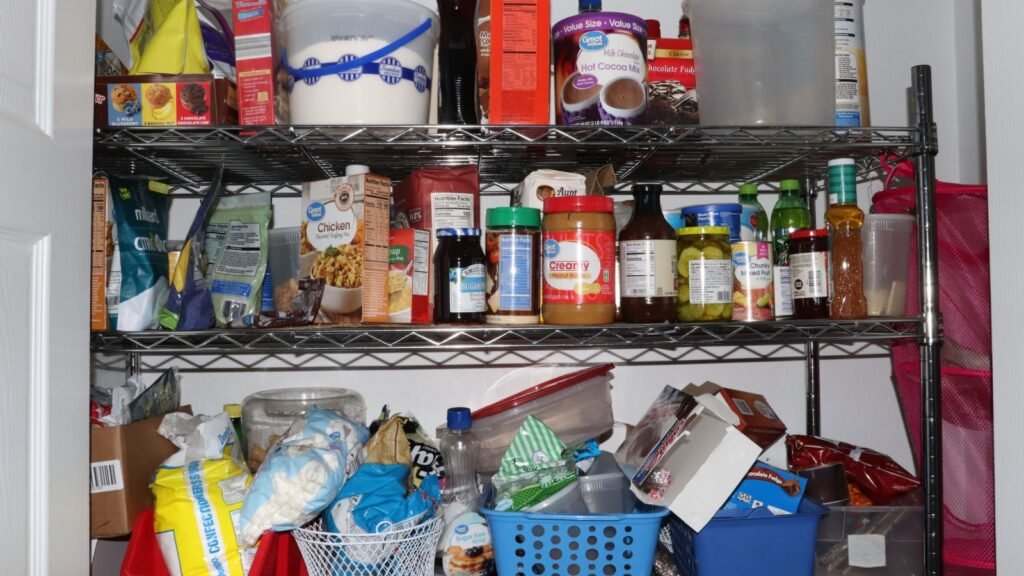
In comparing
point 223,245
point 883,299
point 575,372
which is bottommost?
point 575,372

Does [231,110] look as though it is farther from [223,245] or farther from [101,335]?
[101,335]

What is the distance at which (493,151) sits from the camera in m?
1.39

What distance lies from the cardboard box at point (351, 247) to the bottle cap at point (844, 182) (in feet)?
2.50

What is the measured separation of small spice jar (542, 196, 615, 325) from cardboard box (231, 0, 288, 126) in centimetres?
50

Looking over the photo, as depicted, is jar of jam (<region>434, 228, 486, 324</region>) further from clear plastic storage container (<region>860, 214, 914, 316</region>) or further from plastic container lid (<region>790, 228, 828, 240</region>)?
clear plastic storage container (<region>860, 214, 914, 316</region>)

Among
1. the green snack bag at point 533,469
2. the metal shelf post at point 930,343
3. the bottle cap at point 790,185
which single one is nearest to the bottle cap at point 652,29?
the bottle cap at point 790,185

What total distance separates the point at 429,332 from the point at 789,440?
74 cm

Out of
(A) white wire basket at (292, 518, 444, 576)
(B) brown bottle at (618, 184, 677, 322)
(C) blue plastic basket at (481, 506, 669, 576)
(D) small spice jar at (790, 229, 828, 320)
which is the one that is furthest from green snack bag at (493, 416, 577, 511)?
(D) small spice jar at (790, 229, 828, 320)

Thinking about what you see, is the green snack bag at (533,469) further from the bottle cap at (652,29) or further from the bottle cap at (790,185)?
the bottle cap at (652,29)

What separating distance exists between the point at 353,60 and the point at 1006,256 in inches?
40.9

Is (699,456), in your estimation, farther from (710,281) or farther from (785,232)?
(785,232)

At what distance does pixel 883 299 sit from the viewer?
1341 mm

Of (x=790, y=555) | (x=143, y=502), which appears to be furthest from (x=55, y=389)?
(x=790, y=555)

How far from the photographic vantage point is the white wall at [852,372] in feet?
5.20
